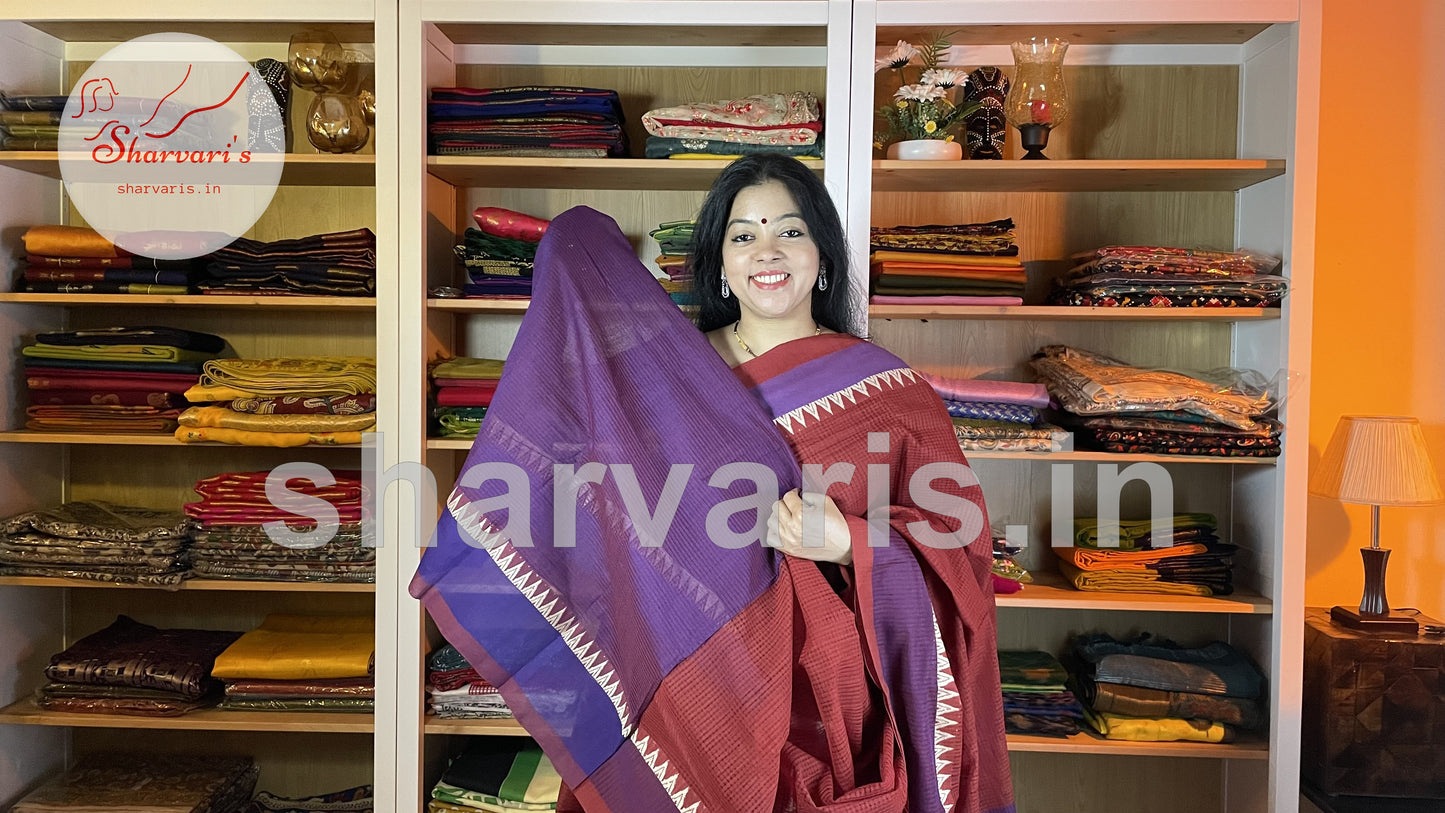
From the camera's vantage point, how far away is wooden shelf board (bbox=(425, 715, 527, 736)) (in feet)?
7.57

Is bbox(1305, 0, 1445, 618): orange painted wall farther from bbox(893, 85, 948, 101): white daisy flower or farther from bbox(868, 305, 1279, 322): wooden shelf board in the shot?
bbox(893, 85, 948, 101): white daisy flower

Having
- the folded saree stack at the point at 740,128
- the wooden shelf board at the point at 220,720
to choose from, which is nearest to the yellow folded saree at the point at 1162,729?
the folded saree stack at the point at 740,128

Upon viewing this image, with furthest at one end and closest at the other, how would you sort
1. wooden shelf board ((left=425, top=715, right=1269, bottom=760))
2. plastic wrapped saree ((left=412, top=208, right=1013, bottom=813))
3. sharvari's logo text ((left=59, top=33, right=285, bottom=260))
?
sharvari's logo text ((left=59, top=33, right=285, bottom=260)) → wooden shelf board ((left=425, top=715, right=1269, bottom=760)) → plastic wrapped saree ((left=412, top=208, right=1013, bottom=813))

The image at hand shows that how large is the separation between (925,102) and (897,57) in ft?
0.38

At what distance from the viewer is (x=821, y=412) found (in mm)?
1503

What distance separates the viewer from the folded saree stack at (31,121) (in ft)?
7.65

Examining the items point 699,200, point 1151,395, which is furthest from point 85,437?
point 1151,395

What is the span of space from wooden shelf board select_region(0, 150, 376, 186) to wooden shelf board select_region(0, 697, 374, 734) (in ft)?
4.11

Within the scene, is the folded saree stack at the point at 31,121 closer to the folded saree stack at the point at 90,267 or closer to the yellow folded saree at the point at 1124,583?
the folded saree stack at the point at 90,267

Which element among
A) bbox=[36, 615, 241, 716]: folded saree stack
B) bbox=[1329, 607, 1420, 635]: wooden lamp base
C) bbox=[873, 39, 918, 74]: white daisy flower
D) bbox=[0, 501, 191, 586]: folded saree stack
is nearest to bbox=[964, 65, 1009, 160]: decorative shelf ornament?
bbox=[873, 39, 918, 74]: white daisy flower

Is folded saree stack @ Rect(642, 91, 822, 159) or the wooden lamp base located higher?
folded saree stack @ Rect(642, 91, 822, 159)

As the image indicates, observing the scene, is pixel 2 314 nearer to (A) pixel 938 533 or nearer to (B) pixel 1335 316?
(A) pixel 938 533

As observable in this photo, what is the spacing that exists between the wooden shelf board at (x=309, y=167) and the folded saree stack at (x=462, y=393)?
0.48 meters

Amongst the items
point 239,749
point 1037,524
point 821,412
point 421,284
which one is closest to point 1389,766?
point 1037,524
